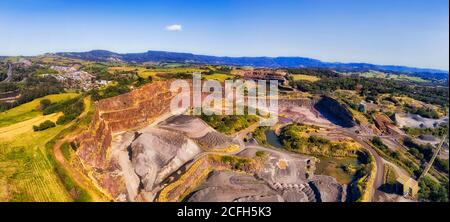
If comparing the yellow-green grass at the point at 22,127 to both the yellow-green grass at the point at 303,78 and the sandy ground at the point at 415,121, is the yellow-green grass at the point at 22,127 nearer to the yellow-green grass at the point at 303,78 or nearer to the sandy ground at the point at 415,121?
the sandy ground at the point at 415,121

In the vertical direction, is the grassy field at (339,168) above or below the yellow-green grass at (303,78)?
below

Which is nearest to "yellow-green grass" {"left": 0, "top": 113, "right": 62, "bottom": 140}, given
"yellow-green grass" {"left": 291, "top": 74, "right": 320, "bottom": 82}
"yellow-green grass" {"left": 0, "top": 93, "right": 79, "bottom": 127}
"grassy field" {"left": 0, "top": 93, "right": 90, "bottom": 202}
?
"grassy field" {"left": 0, "top": 93, "right": 90, "bottom": 202}

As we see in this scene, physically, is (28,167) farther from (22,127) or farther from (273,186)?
(273,186)

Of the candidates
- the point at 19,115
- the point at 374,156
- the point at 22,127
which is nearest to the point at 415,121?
the point at 374,156

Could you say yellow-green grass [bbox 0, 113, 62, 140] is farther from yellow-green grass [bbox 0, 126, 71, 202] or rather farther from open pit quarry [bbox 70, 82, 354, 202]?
open pit quarry [bbox 70, 82, 354, 202]

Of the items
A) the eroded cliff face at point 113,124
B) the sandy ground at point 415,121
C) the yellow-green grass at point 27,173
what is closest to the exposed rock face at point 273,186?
the eroded cliff face at point 113,124

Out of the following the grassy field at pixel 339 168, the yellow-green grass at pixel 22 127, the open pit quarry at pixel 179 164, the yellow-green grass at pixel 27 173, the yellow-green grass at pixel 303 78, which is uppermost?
the yellow-green grass at pixel 303 78

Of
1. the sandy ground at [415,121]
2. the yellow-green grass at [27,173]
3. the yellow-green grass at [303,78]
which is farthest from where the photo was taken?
the yellow-green grass at [303,78]
